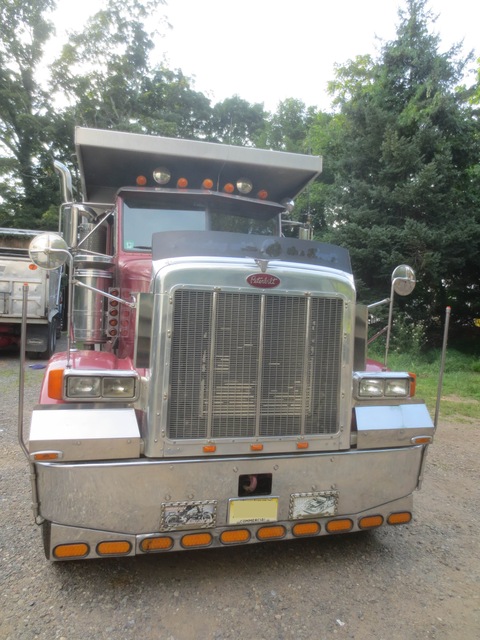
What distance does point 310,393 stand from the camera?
311cm

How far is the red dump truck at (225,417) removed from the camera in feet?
8.94

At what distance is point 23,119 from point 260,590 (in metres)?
25.1

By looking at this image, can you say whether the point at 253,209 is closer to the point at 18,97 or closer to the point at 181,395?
the point at 181,395

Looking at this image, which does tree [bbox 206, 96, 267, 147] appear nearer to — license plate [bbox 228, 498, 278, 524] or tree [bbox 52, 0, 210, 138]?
tree [bbox 52, 0, 210, 138]

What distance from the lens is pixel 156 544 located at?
2824 mm

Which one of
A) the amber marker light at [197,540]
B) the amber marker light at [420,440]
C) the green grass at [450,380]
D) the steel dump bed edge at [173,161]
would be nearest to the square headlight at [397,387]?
the amber marker light at [420,440]

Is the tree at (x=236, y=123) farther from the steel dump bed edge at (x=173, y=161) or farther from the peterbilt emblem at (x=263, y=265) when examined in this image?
the peterbilt emblem at (x=263, y=265)

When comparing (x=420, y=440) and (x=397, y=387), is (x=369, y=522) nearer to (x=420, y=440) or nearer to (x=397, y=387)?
(x=420, y=440)

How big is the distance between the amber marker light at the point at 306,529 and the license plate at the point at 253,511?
182 mm

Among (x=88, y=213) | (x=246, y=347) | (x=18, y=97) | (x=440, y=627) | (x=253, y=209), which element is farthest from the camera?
(x=18, y=97)

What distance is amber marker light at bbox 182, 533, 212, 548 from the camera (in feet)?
9.44

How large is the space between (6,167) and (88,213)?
22.6 meters

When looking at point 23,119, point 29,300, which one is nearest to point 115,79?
point 23,119

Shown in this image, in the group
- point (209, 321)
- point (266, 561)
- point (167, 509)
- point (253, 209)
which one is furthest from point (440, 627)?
point (253, 209)
